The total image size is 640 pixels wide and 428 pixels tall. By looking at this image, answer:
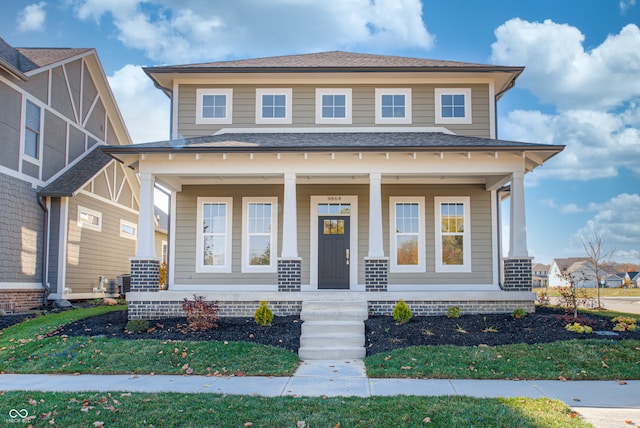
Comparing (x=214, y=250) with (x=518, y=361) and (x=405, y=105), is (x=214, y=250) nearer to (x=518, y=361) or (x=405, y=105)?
(x=405, y=105)

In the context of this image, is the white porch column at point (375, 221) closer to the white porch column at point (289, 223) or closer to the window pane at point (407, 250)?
the white porch column at point (289, 223)

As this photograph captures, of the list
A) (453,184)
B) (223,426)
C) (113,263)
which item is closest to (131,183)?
(113,263)

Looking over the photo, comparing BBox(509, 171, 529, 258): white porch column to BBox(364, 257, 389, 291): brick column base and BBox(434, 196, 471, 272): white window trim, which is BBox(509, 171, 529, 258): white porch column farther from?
BBox(364, 257, 389, 291): brick column base

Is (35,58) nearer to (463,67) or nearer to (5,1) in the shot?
(5,1)

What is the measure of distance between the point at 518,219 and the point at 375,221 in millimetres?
3385

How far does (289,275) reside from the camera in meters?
12.0

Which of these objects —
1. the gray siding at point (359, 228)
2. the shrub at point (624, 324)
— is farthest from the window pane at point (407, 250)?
the shrub at point (624, 324)

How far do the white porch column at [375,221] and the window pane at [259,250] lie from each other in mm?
3398

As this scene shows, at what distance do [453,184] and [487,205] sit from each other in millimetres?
1084

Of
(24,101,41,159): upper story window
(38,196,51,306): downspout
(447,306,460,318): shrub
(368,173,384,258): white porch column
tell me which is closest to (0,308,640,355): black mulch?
(447,306,460,318): shrub

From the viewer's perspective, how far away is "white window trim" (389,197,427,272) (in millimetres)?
14250

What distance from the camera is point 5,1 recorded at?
53.4ft

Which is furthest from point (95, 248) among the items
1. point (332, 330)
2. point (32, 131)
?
point (332, 330)

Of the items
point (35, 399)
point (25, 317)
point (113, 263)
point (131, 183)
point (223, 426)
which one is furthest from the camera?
point (131, 183)
